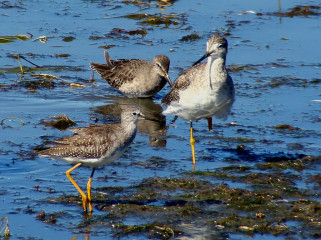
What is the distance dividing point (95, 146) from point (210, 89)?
7.25ft

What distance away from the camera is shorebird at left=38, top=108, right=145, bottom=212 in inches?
279

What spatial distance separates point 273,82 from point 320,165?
140 inches

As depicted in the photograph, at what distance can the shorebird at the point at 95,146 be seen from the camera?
7.09 m

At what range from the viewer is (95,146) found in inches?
281

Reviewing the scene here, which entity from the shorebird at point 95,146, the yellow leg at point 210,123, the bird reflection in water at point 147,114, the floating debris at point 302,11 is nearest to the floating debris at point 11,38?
the bird reflection in water at point 147,114

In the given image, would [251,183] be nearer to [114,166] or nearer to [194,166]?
[194,166]

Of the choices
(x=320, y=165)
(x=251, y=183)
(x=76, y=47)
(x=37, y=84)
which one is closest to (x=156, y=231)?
(x=251, y=183)

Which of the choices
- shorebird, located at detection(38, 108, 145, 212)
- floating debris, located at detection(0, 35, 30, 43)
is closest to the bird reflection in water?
shorebird, located at detection(38, 108, 145, 212)

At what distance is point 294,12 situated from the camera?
15.6 metres

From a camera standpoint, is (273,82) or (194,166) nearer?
(194,166)

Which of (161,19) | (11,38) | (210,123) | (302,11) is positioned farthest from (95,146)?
(302,11)

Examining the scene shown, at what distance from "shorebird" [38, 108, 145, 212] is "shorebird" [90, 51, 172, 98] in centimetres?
397

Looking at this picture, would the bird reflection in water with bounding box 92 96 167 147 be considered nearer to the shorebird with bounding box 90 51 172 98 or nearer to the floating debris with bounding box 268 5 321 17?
the shorebird with bounding box 90 51 172 98

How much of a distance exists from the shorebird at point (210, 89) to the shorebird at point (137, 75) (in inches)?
88.5
